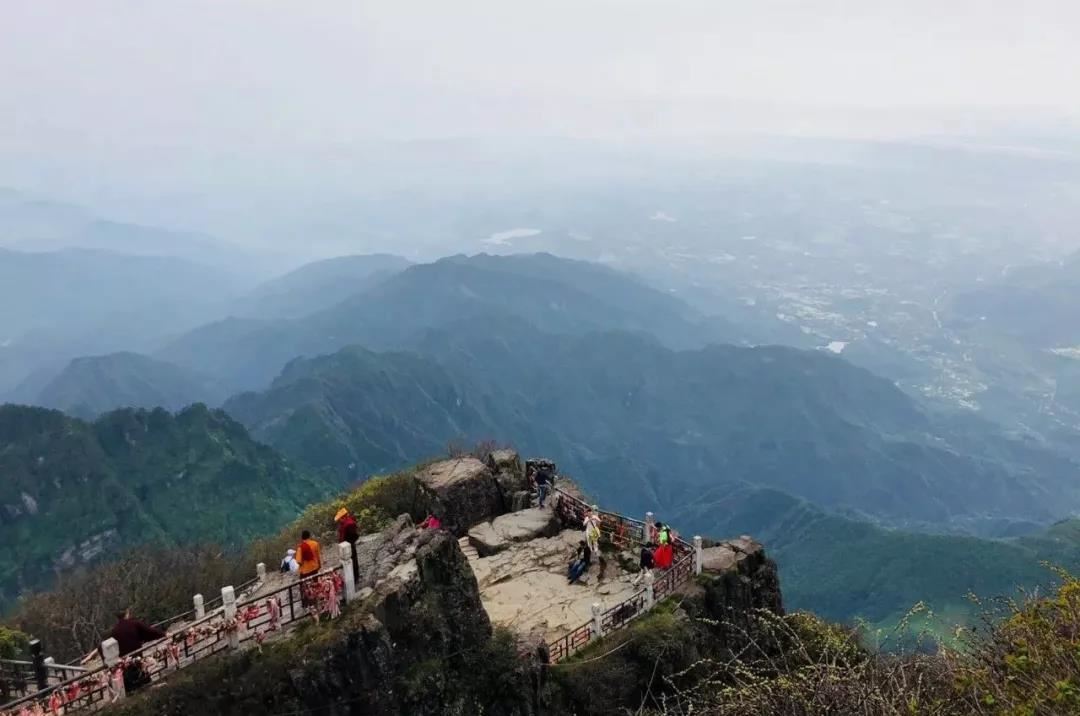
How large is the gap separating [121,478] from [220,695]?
106514mm

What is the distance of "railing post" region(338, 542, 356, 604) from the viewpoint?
15141mm

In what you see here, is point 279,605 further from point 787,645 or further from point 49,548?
point 49,548

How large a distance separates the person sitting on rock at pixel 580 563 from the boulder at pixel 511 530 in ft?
7.91

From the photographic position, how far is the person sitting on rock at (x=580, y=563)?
2231 centimetres

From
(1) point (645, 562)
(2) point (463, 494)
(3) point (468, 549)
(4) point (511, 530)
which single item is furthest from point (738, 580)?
(2) point (463, 494)

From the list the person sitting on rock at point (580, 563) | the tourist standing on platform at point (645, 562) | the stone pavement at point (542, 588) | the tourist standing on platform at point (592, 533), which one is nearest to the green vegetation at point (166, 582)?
the stone pavement at point (542, 588)

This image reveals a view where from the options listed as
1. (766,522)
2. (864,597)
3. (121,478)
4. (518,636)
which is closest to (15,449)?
(121,478)

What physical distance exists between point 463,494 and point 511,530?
2639 mm

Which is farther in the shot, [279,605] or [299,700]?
[279,605]

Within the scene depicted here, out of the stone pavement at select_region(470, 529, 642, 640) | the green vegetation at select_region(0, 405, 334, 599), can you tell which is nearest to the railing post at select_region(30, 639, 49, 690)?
the stone pavement at select_region(470, 529, 642, 640)

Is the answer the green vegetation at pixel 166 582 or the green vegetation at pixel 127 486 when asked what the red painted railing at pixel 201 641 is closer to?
the green vegetation at pixel 166 582

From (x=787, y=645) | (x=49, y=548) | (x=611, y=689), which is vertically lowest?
(x=49, y=548)

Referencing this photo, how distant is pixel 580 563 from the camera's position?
2244cm

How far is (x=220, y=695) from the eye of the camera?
13445 millimetres
